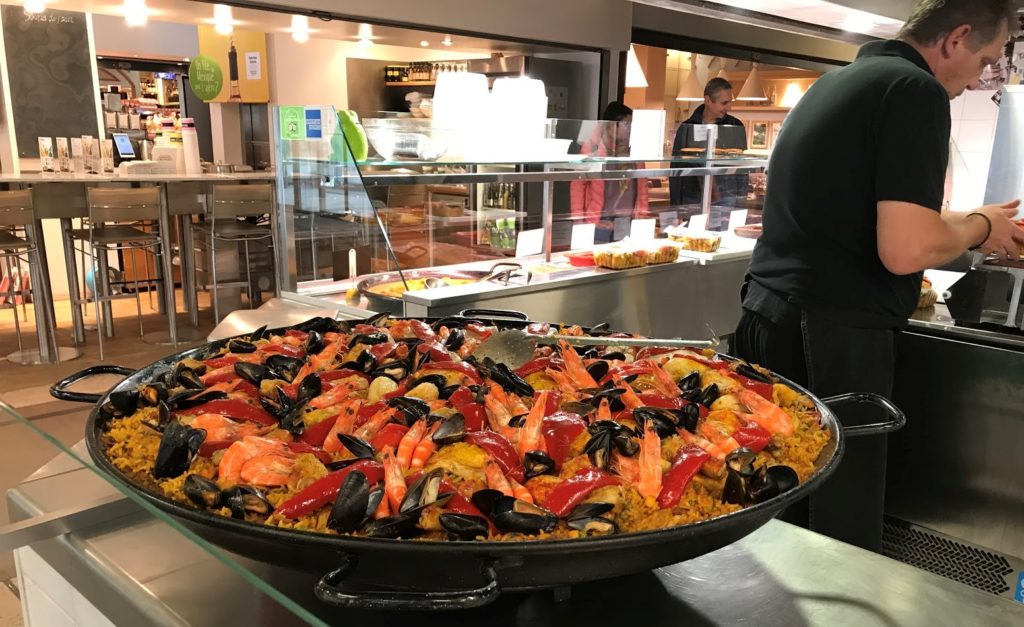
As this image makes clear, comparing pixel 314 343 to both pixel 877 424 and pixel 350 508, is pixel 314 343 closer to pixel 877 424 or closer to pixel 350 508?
pixel 350 508

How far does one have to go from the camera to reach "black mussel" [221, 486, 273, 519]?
83 centimetres

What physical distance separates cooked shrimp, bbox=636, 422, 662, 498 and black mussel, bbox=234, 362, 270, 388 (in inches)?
25.3

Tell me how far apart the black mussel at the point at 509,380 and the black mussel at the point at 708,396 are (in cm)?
27

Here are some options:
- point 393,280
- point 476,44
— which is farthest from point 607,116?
point 393,280

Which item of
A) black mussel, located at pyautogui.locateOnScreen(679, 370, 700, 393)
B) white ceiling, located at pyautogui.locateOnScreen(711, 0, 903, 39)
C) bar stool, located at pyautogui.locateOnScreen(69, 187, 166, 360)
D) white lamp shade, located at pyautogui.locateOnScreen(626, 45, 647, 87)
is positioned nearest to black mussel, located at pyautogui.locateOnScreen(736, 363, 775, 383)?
black mussel, located at pyautogui.locateOnScreen(679, 370, 700, 393)

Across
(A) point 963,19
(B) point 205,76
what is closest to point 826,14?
(A) point 963,19

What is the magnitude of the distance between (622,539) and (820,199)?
1537 mm

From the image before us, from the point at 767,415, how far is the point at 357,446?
590mm

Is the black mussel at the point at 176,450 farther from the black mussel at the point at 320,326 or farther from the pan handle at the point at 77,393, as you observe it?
the black mussel at the point at 320,326

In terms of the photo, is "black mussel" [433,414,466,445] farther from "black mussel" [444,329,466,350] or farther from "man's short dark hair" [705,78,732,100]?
"man's short dark hair" [705,78,732,100]

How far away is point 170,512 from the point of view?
32.3 inches

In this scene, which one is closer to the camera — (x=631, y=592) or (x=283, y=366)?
(x=631, y=592)

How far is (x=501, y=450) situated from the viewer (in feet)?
3.15

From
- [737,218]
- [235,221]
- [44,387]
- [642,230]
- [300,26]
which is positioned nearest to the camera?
[642,230]
